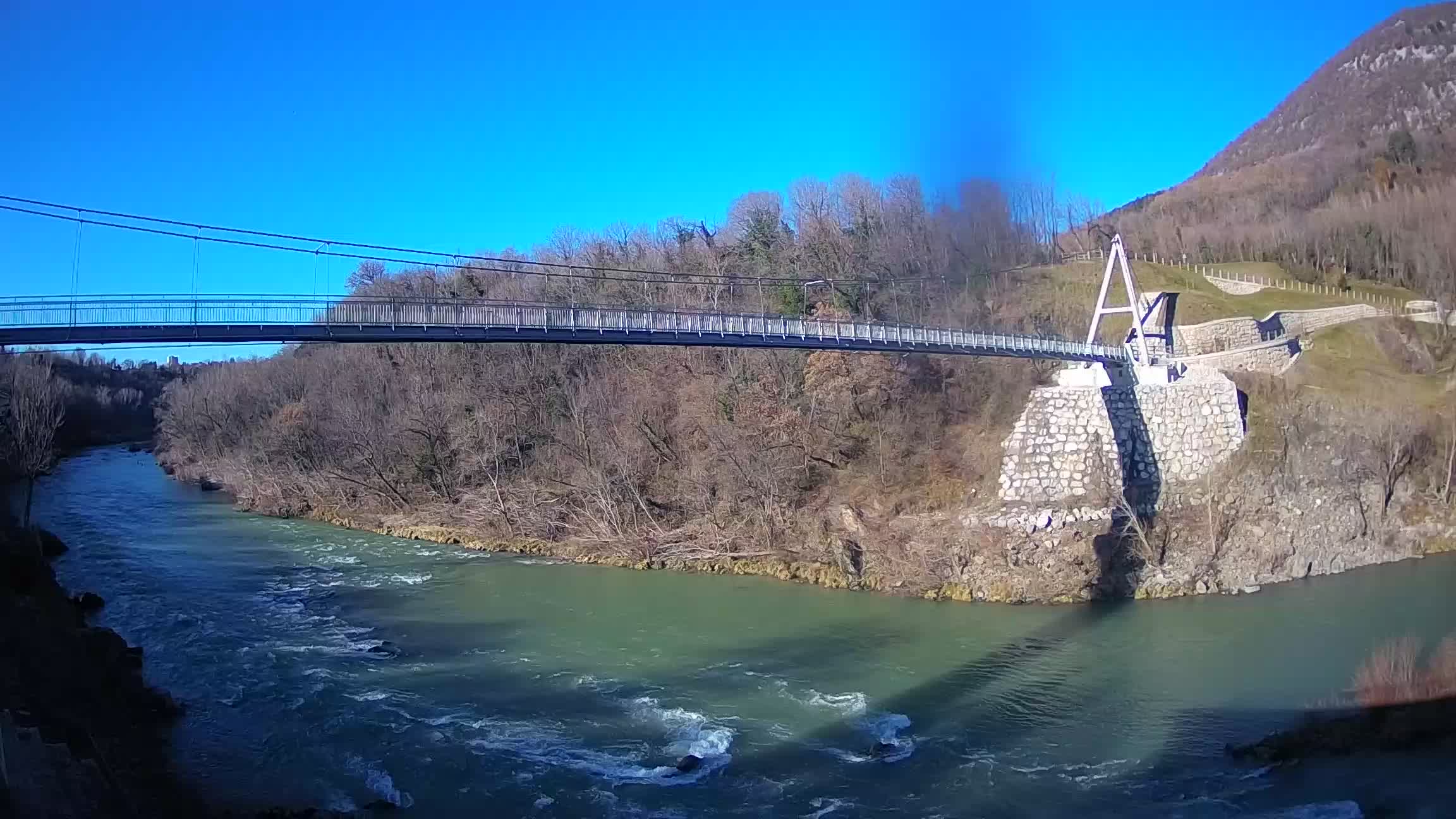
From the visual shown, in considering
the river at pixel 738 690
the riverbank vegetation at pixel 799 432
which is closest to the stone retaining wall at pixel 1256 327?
the riverbank vegetation at pixel 799 432

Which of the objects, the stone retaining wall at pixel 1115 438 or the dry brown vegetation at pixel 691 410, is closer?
the stone retaining wall at pixel 1115 438

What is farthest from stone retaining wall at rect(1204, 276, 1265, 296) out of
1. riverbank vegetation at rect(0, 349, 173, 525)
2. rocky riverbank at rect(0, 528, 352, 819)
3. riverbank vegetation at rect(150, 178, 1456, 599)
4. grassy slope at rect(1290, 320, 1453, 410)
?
riverbank vegetation at rect(0, 349, 173, 525)

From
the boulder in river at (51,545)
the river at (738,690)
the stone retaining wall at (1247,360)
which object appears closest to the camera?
the river at (738,690)

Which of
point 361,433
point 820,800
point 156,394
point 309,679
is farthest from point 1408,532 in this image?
point 156,394

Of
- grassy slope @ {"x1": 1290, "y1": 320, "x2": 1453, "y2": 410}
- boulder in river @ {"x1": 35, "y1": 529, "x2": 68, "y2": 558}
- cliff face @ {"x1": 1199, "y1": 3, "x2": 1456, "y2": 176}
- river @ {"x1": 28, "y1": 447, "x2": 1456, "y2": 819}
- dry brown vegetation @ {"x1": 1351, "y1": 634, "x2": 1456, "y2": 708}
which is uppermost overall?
cliff face @ {"x1": 1199, "y1": 3, "x2": 1456, "y2": 176}

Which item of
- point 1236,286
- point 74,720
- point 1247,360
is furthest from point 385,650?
point 1236,286

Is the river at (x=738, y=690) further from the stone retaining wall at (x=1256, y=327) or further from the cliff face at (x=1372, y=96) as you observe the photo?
the cliff face at (x=1372, y=96)

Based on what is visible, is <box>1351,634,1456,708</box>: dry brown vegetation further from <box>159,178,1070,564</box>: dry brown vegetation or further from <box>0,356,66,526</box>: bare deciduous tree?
<box>0,356,66,526</box>: bare deciduous tree
